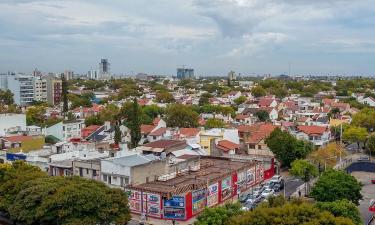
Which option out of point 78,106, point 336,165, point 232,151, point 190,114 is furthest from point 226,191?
point 78,106

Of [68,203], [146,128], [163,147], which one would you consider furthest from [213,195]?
[146,128]

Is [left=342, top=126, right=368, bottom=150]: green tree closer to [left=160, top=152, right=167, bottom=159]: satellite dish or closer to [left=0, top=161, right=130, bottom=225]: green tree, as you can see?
[left=160, top=152, right=167, bottom=159]: satellite dish

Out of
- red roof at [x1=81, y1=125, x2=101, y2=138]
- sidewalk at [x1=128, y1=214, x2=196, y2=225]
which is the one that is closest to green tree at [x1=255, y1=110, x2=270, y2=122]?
red roof at [x1=81, y1=125, x2=101, y2=138]

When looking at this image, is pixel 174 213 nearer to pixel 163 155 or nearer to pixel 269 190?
pixel 163 155

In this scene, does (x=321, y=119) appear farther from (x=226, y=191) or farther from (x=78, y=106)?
(x=78, y=106)

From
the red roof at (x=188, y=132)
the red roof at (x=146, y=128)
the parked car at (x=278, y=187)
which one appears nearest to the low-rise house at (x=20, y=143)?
the red roof at (x=146, y=128)

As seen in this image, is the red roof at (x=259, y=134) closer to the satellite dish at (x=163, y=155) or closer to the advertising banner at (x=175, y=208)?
the satellite dish at (x=163, y=155)
